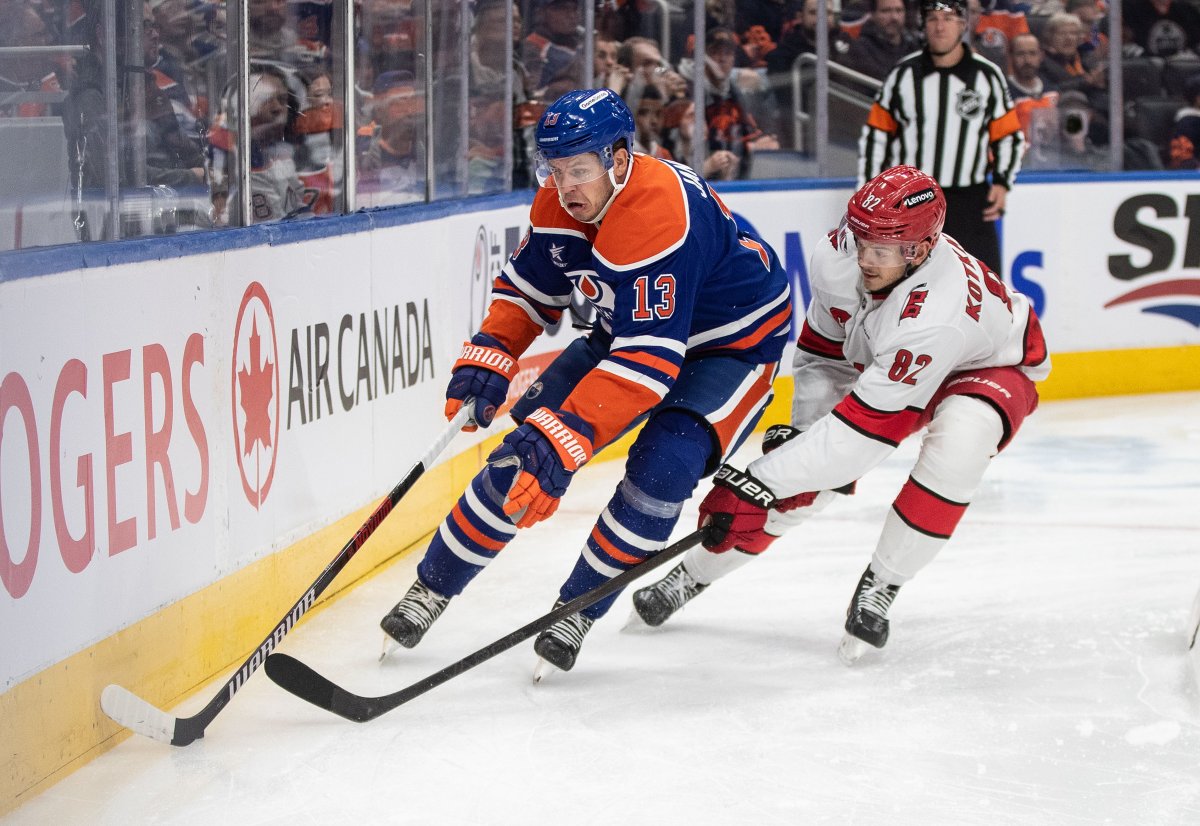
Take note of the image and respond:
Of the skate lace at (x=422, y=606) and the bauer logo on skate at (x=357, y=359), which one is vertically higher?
the bauer logo on skate at (x=357, y=359)

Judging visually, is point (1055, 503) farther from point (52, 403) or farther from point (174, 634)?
point (52, 403)

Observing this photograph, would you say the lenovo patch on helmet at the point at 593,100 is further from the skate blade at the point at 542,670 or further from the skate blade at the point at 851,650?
the skate blade at the point at 851,650

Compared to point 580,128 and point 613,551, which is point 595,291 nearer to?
point 580,128

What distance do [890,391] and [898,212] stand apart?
31 cm

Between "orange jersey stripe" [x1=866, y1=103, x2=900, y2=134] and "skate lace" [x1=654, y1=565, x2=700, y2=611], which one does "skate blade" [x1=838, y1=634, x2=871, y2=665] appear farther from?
"orange jersey stripe" [x1=866, y1=103, x2=900, y2=134]

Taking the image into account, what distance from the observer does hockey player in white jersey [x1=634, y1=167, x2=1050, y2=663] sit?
2.70m

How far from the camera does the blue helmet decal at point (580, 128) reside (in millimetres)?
2531

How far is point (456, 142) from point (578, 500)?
1066mm

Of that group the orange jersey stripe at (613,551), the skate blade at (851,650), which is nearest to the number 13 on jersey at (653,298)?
the orange jersey stripe at (613,551)

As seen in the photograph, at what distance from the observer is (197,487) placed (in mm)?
2688

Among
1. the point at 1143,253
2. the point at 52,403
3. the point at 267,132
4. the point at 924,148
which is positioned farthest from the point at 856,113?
the point at 52,403

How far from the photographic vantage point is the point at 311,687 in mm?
2559

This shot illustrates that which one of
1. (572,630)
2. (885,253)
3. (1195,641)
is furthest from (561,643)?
(1195,641)

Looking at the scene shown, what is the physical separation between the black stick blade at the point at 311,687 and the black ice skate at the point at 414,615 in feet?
0.95
